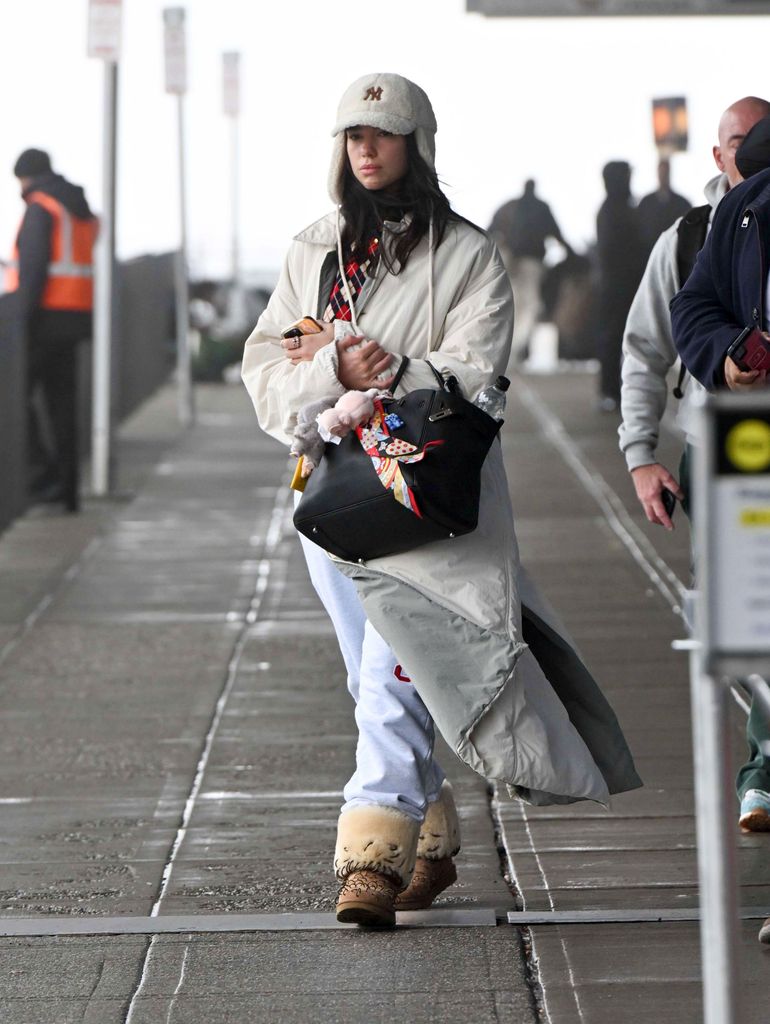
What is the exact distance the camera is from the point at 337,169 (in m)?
4.91

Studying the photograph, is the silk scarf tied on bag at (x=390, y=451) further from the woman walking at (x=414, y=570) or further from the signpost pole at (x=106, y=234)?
the signpost pole at (x=106, y=234)

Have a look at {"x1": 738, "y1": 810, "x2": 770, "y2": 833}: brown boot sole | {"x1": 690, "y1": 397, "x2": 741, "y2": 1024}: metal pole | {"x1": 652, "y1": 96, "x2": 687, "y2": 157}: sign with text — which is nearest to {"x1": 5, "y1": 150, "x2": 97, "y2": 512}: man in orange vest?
{"x1": 652, "y1": 96, "x2": 687, "y2": 157}: sign with text

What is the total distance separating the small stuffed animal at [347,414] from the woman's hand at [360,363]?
5 cm

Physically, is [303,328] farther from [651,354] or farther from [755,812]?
[755,812]

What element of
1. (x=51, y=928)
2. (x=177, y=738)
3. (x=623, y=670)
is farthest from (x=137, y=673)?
(x=51, y=928)

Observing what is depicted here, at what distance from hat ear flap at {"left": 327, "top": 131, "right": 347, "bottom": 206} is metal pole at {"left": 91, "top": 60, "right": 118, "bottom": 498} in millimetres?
8288

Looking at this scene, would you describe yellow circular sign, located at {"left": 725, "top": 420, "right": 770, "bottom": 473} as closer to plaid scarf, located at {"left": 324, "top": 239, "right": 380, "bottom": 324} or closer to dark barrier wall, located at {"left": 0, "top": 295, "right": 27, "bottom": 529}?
plaid scarf, located at {"left": 324, "top": 239, "right": 380, "bottom": 324}

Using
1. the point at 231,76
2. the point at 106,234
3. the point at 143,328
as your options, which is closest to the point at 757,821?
the point at 106,234

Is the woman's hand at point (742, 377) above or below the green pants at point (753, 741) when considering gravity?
above

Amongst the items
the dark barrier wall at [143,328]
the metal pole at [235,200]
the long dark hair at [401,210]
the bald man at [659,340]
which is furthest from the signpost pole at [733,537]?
the metal pole at [235,200]

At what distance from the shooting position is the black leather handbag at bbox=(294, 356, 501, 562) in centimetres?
459

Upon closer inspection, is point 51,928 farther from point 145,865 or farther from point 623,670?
point 623,670

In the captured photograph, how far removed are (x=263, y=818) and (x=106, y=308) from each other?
767 centimetres

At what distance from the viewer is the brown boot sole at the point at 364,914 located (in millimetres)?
4676
